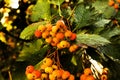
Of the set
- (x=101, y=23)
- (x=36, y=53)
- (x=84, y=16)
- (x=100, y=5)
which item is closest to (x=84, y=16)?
(x=84, y=16)

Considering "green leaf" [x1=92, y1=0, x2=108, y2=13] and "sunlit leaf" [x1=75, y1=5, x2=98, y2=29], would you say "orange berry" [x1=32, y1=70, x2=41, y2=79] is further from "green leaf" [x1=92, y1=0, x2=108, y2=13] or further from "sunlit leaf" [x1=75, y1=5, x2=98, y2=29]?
"green leaf" [x1=92, y1=0, x2=108, y2=13]

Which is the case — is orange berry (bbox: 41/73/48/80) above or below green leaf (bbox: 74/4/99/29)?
below

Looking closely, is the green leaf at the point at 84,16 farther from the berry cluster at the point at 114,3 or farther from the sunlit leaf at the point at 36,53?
the berry cluster at the point at 114,3

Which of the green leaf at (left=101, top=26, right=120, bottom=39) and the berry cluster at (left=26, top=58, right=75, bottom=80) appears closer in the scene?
the berry cluster at (left=26, top=58, right=75, bottom=80)

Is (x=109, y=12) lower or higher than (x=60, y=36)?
lower

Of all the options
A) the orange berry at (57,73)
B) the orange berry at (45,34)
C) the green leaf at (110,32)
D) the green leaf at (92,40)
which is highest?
the orange berry at (45,34)

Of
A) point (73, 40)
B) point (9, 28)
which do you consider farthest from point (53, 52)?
point (9, 28)

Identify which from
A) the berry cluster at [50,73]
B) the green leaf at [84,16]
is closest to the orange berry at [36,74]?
the berry cluster at [50,73]

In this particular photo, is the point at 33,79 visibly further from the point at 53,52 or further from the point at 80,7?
the point at 80,7

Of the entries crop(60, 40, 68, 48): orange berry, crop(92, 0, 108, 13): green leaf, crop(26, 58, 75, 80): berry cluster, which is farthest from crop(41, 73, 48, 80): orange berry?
crop(92, 0, 108, 13): green leaf

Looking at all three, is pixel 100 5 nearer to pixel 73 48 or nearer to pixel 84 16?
pixel 84 16
